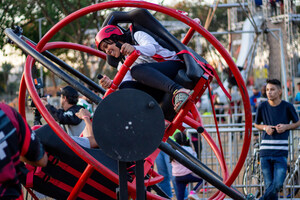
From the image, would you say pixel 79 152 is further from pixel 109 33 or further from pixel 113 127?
pixel 109 33

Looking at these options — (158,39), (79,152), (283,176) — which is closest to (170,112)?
(158,39)

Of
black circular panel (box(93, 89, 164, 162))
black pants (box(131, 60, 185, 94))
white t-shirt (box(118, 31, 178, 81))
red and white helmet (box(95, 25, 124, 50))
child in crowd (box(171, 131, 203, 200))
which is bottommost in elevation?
child in crowd (box(171, 131, 203, 200))

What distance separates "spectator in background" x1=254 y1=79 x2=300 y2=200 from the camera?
18.5ft

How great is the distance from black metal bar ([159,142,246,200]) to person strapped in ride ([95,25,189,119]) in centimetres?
31

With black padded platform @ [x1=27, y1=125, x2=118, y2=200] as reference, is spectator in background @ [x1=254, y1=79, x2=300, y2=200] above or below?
below

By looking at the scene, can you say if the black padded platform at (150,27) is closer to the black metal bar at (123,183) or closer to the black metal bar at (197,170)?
the black metal bar at (197,170)

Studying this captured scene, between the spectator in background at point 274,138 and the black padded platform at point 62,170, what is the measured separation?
2.69 m

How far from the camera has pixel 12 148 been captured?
2.37 m

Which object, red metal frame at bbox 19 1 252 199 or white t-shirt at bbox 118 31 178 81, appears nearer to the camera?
red metal frame at bbox 19 1 252 199

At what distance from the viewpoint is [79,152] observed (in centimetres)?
321

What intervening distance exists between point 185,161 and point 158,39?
1019 millimetres

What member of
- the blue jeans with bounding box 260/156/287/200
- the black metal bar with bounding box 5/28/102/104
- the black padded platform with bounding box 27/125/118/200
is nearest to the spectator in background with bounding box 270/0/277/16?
the blue jeans with bounding box 260/156/287/200

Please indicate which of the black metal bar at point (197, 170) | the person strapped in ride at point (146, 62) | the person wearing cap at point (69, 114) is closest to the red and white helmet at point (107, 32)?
the person strapped in ride at point (146, 62)

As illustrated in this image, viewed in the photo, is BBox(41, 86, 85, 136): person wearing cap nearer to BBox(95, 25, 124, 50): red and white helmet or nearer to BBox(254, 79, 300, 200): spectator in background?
BBox(95, 25, 124, 50): red and white helmet
